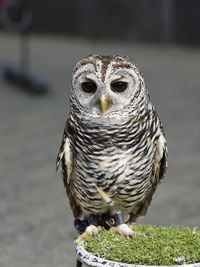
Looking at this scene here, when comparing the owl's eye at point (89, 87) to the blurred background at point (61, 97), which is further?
the blurred background at point (61, 97)

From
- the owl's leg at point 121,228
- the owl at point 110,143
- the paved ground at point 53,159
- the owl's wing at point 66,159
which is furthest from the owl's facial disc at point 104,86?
the paved ground at point 53,159

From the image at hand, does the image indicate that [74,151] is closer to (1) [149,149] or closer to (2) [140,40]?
(1) [149,149]

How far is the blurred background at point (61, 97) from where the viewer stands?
5363mm

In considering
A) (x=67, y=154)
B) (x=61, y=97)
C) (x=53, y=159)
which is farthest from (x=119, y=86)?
(x=61, y=97)

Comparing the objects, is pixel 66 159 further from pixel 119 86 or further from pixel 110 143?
pixel 119 86

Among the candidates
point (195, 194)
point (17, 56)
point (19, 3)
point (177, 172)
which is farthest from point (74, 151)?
point (17, 56)

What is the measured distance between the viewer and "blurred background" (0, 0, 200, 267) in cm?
536

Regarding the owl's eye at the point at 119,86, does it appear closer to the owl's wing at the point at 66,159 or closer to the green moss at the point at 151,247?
the owl's wing at the point at 66,159

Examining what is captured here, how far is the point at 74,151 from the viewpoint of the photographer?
2.90m

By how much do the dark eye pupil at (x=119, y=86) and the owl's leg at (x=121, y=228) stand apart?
2.19 feet

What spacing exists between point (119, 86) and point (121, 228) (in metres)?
0.70

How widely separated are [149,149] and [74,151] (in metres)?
0.36

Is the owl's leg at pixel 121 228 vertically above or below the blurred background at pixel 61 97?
above

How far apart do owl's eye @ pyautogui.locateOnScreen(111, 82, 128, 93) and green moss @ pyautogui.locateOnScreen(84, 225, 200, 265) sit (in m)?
0.69
